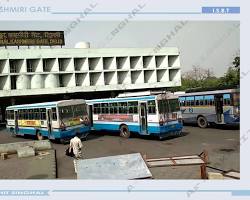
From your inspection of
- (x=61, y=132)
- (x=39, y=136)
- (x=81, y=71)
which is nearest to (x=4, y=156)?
(x=61, y=132)

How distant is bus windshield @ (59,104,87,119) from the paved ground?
1.43 m

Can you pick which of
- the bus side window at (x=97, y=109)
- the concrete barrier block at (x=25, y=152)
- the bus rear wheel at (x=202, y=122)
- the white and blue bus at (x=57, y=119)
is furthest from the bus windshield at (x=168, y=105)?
the concrete barrier block at (x=25, y=152)

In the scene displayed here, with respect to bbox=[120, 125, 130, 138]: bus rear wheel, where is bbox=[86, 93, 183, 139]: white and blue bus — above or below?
above

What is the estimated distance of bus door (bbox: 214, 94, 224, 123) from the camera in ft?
59.9

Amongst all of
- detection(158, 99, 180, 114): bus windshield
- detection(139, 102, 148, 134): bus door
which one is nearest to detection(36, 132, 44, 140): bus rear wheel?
detection(139, 102, 148, 134): bus door

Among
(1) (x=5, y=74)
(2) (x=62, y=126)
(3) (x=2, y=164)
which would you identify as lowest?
(3) (x=2, y=164)

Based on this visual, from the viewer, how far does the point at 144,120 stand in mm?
16094

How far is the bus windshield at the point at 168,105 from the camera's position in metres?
15.6

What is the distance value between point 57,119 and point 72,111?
2.70ft

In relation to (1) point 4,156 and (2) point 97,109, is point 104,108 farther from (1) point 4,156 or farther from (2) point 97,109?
(1) point 4,156

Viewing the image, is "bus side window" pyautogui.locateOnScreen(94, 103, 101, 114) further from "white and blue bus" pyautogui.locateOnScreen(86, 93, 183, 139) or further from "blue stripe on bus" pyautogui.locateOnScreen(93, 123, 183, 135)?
"blue stripe on bus" pyautogui.locateOnScreen(93, 123, 183, 135)
